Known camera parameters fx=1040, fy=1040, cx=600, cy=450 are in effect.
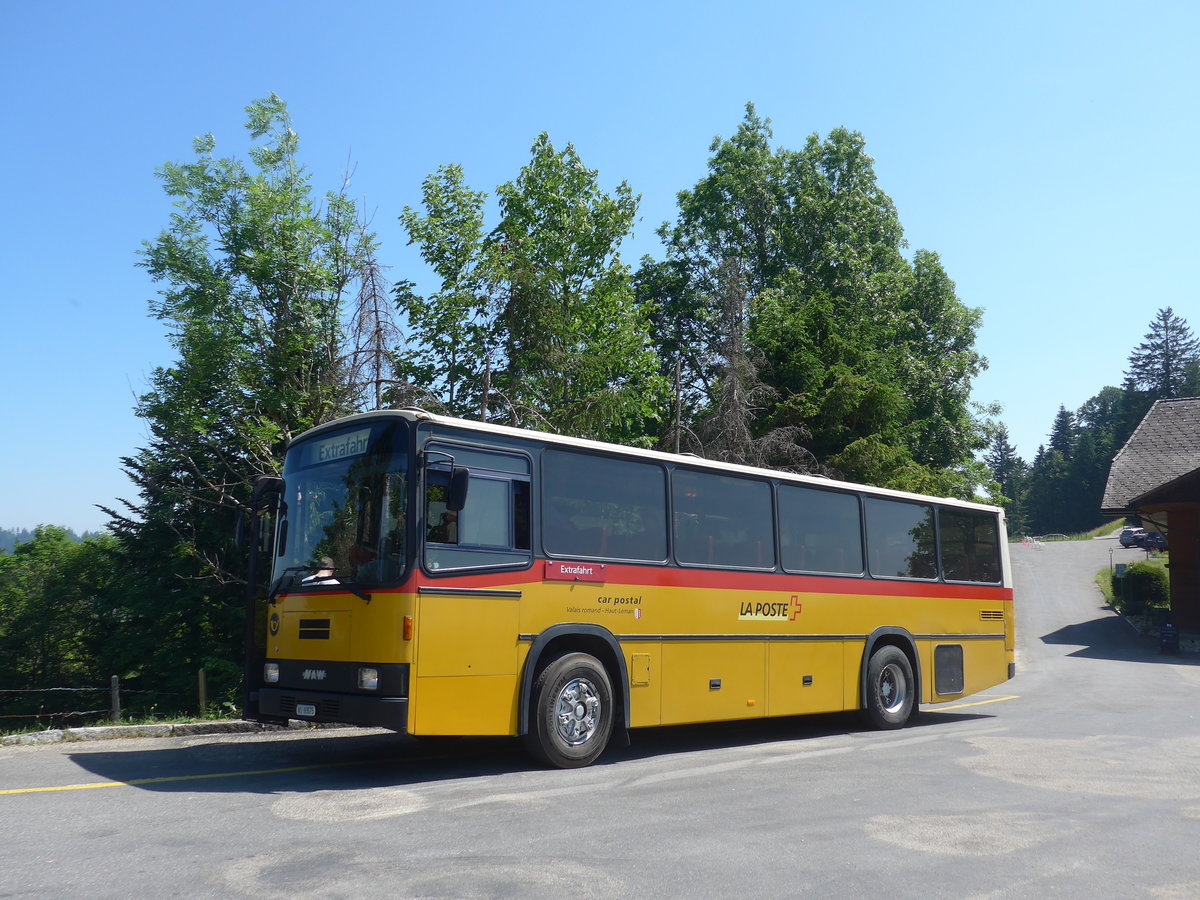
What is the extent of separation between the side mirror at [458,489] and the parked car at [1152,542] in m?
65.5

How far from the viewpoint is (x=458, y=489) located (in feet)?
27.9

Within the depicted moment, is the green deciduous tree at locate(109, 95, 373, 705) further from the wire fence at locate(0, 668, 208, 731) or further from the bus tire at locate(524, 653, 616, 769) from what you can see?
the bus tire at locate(524, 653, 616, 769)

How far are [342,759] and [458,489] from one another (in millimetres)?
3361

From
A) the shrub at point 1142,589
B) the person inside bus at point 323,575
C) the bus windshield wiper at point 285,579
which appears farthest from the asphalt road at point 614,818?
the shrub at point 1142,589

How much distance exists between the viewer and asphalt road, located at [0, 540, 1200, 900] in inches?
219

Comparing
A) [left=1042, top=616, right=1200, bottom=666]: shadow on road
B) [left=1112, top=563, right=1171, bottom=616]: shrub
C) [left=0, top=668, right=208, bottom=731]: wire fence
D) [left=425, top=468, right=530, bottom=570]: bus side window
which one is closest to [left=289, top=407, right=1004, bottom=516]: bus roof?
[left=425, top=468, right=530, bottom=570]: bus side window

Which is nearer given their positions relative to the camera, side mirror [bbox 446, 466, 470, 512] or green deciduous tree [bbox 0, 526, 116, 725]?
side mirror [bbox 446, 466, 470, 512]

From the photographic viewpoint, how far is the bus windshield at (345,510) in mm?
8750

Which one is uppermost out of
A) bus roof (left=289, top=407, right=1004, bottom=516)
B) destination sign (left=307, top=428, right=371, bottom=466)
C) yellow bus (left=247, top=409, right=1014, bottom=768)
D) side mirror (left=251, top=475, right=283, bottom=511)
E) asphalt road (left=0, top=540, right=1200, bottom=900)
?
bus roof (left=289, top=407, right=1004, bottom=516)

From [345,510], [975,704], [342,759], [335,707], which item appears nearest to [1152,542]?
[975,704]

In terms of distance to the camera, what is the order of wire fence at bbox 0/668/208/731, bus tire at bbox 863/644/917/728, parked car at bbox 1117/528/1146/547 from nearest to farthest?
bus tire at bbox 863/644/917/728 → wire fence at bbox 0/668/208/731 → parked car at bbox 1117/528/1146/547

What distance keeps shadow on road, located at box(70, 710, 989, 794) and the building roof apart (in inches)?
1067

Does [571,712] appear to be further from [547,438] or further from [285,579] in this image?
[285,579]

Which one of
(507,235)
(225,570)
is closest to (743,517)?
(225,570)
